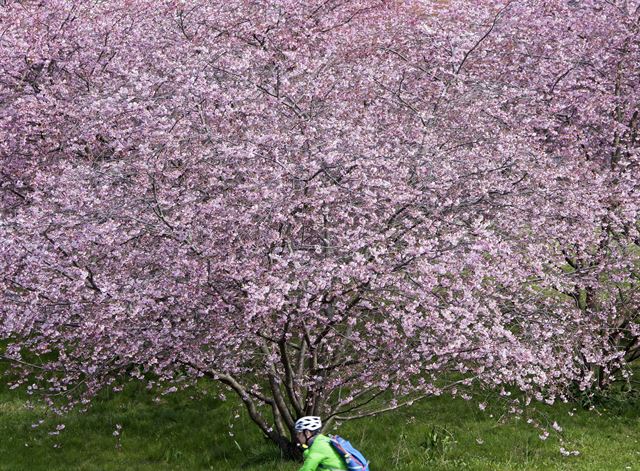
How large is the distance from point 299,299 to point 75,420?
276 inches

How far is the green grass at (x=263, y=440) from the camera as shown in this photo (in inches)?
444

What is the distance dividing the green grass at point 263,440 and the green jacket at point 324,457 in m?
4.02

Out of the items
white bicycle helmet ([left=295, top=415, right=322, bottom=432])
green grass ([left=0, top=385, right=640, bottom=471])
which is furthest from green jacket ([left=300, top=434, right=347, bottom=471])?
green grass ([left=0, top=385, right=640, bottom=471])

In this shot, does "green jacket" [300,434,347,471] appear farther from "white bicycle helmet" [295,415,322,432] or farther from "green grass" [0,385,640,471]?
"green grass" [0,385,640,471]

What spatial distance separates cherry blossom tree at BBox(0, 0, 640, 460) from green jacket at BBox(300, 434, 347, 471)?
1853 mm

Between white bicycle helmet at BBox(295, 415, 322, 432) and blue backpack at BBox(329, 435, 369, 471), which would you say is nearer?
blue backpack at BBox(329, 435, 369, 471)

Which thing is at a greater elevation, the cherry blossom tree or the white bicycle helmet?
the cherry blossom tree

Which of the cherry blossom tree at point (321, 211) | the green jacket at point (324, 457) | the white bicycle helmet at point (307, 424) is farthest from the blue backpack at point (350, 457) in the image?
the cherry blossom tree at point (321, 211)

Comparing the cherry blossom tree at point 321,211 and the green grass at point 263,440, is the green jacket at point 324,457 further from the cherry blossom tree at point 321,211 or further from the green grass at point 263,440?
the green grass at point 263,440

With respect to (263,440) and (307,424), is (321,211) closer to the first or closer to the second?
(307,424)

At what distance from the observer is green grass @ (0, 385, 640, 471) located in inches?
444

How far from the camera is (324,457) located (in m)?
6.99

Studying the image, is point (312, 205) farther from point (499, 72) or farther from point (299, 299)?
point (499, 72)

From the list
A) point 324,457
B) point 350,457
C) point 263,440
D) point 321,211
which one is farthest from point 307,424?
point 263,440
